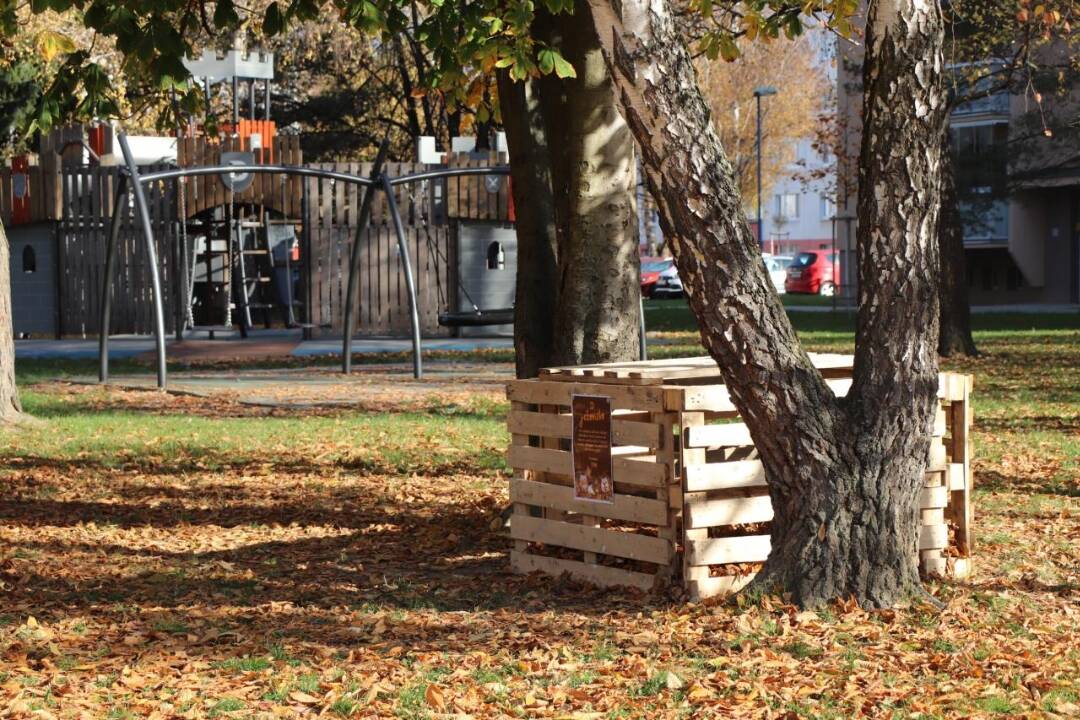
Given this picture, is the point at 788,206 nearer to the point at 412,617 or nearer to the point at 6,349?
the point at 6,349

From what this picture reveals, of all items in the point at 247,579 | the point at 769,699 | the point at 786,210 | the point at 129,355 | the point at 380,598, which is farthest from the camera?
the point at 786,210

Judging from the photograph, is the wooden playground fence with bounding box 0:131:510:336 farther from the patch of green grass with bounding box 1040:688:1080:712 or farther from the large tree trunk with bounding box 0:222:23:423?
the patch of green grass with bounding box 1040:688:1080:712

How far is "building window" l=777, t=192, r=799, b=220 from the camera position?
9681 cm

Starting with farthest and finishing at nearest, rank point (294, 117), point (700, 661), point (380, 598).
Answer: point (294, 117), point (380, 598), point (700, 661)

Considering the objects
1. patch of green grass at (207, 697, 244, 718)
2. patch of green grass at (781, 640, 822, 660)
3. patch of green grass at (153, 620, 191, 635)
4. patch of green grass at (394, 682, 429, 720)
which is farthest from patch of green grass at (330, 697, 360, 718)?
patch of green grass at (781, 640, 822, 660)

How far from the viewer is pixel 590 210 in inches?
325

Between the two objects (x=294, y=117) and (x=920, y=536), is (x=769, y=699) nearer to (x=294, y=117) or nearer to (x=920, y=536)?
(x=920, y=536)

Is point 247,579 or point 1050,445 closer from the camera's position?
point 247,579

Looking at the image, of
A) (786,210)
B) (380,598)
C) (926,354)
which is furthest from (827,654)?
(786,210)

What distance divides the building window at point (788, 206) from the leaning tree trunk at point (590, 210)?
89.0 m

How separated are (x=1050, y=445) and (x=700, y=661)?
7578 millimetres

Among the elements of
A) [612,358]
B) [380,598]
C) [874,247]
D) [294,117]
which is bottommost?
[380,598]

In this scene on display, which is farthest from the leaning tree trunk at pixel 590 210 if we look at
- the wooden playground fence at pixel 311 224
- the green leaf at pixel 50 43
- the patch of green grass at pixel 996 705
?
the wooden playground fence at pixel 311 224

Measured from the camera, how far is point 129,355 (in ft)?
79.9
